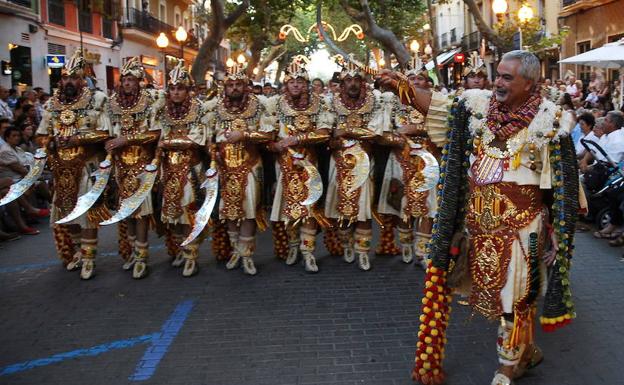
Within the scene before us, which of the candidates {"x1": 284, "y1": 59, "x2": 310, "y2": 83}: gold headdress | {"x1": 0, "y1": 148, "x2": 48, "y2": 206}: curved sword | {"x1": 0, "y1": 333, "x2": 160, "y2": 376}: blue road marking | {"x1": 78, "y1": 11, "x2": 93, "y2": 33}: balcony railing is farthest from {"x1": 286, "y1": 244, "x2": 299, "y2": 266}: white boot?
{"x1": 78, "y1": 11, "x2": 93, "y2": 33}: balcony railing

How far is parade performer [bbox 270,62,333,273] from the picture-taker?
6656mm

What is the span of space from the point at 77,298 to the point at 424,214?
3733 millimetres

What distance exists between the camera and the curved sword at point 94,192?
633cm

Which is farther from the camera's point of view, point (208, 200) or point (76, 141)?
point (76, 141)

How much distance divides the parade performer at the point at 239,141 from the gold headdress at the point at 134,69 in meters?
0.91

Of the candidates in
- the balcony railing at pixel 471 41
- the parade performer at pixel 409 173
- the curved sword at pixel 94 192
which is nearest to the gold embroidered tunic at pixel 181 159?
the curved sword at pixel 94 192

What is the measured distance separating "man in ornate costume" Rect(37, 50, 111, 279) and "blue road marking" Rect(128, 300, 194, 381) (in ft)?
5.33

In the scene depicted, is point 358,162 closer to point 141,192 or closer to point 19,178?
point 141,192

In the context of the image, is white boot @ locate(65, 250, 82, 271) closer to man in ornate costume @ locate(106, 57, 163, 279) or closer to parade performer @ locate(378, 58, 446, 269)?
man in ornate costume @ locate(106, 57, 163, 279)

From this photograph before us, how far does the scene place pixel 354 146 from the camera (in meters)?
6.71

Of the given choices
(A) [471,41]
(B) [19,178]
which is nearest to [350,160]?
(B) [19,178]

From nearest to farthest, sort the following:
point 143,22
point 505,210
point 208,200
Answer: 1. point 505,210
2. point 208,200
3. point 143,22

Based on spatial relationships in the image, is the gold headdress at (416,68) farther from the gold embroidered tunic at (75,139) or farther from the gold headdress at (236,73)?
the gold embroidered tunic at (75,139)

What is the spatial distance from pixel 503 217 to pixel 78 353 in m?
3.39
